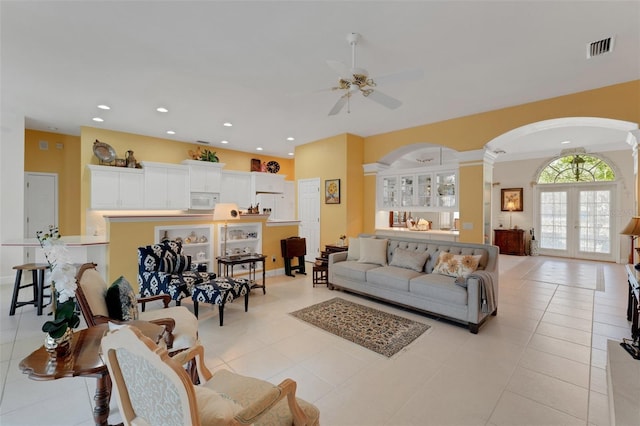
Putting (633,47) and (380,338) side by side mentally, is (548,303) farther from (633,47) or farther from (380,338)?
(633,47)

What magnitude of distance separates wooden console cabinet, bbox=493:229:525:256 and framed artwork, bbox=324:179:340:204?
18.7 feet

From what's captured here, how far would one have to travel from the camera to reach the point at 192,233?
4945 mm

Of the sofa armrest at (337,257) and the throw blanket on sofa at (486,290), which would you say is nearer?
the throw blanket on sofa at (486,290)

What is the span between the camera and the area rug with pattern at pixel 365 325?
2.93 m

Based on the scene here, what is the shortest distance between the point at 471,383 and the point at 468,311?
1086 mm

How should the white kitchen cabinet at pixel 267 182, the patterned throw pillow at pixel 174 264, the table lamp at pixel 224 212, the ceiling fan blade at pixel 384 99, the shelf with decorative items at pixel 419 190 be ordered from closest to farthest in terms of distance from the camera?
the ceiling fan blade at pixel 384 99 → the patterned throw pillow at pixel 174 264 → the table lamp at pixel 224 212 → the shelf with decorative items at pixel 419 190 → the white kitchen cabinet at pixel 267 182

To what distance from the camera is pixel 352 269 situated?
445 cm

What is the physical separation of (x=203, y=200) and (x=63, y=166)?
120 inches

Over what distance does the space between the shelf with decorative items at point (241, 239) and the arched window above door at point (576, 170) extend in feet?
27.6

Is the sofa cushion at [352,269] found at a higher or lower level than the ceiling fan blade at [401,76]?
lower

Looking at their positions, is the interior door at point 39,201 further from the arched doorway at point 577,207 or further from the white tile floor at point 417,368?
the arched doorway at point 577,207

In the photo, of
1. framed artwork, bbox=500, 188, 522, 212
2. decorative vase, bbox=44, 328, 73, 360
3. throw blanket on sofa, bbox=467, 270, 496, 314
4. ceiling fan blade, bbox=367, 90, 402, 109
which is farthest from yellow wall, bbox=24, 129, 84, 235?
framed artwork, bbox=500, 188, 522, 212

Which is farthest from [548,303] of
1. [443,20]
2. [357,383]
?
[443,20]

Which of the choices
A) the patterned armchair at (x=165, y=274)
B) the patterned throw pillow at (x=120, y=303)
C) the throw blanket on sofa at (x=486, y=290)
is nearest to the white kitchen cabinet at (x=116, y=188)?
the patterned armchair at (x=165, y=274)
